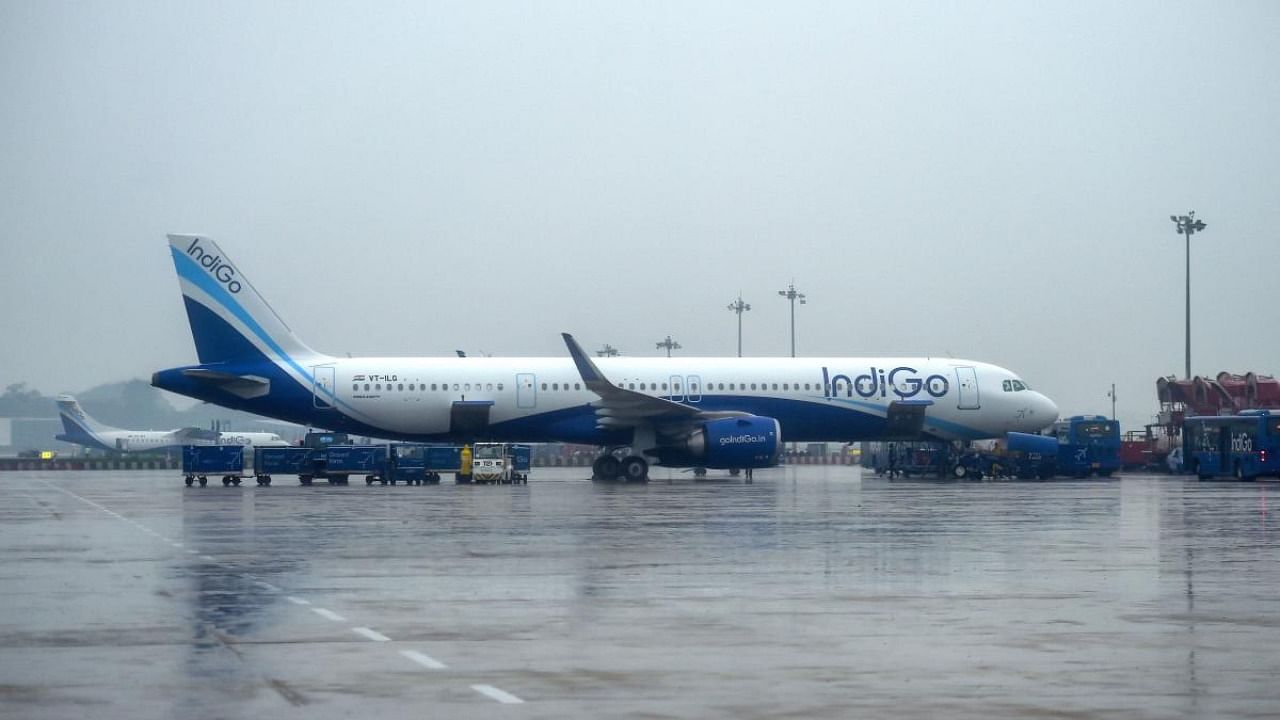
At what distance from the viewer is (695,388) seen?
5025 centimetres

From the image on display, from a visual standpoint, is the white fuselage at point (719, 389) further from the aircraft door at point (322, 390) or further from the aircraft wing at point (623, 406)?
the aircraft wing at point (623, 406)

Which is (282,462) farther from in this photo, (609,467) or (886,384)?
(886,384)

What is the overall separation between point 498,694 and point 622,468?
133ft

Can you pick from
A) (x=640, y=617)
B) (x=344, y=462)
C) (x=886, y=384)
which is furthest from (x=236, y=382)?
(x=640, y=617)

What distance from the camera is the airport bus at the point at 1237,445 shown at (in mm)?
48625

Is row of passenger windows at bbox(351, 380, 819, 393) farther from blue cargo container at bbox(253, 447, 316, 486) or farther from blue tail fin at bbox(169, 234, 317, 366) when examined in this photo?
blue cargo container at bbox(253, 447, 316, 486)

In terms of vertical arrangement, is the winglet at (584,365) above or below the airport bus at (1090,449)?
above

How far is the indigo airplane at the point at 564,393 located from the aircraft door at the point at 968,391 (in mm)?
48

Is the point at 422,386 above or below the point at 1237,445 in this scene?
above

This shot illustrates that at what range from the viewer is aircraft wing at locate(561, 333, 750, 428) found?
156 feet

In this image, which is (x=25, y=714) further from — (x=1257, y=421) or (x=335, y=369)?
(x=1257, y=421)

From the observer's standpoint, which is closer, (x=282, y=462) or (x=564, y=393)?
(x=564, y=393)

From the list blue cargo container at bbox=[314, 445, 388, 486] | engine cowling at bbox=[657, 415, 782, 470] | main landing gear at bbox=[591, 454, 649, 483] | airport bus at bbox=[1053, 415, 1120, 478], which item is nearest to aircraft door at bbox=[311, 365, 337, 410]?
blue cargo container at bbox=[314, 445, 388, 486]

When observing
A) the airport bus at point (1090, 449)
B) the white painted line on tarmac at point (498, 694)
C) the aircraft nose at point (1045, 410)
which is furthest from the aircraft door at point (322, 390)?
the white painted line on tarmac at point (498, 694)
